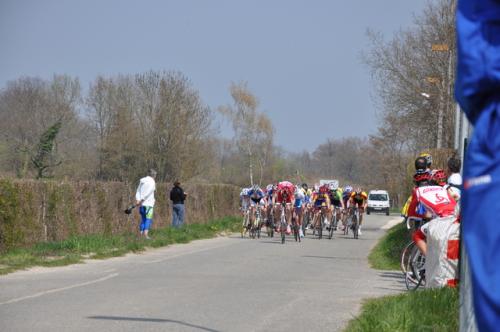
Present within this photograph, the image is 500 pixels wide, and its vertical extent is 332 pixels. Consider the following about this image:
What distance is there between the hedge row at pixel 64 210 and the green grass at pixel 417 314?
35.4ft

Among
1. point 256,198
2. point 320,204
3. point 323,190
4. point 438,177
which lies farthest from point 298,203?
point 438,177

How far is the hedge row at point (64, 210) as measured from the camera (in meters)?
18.2

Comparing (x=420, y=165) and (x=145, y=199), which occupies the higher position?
(x=420, y=165)

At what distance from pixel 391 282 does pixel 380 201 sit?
6218 centimetres

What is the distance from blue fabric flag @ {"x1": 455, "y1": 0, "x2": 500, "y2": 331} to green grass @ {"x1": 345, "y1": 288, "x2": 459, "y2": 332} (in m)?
5.35

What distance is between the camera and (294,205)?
89.6 feet

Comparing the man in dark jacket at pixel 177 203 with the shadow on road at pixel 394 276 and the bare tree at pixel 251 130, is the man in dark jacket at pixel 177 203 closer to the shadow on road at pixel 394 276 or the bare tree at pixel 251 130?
the shadow on road at pixel 394 276

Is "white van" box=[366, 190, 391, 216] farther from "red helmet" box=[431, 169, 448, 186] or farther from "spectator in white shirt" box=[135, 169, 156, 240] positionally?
"red helmet" box=[431, 169, 448, 186]

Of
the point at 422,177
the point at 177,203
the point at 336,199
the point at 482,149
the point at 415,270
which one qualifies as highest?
the point at 422,177

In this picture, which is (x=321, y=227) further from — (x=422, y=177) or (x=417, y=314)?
(x=417, y=314)

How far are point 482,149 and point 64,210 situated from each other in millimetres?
20330

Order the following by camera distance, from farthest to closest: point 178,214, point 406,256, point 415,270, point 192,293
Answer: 1. point 178,214
2. point 406,256
3. point 415,270
4. point 192,293

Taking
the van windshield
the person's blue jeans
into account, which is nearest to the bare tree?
the van windshield

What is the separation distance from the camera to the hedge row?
18.2 m
